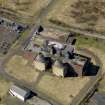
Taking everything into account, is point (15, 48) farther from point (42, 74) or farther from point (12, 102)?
point (12, 102)

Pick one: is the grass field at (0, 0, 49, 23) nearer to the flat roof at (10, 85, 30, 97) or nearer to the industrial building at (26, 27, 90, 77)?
the industrial building at (26, 27, 90, 77)

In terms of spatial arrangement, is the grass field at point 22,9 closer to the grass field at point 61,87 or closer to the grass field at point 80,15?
the grass field at point 80,15

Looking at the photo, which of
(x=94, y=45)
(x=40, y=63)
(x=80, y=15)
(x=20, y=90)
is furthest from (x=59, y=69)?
(x=80, y=15)

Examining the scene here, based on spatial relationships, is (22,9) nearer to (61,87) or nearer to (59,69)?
(59,69)

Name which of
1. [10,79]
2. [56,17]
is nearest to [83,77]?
[10,79]

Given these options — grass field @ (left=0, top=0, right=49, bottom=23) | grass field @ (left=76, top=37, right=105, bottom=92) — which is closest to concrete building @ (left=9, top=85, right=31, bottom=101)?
grass field @ (left=76, top=37, right=105, bottom=92)
